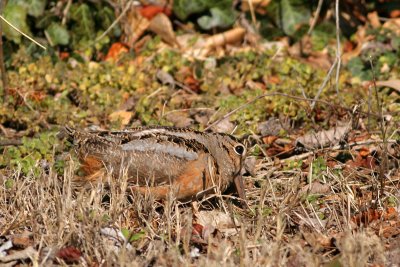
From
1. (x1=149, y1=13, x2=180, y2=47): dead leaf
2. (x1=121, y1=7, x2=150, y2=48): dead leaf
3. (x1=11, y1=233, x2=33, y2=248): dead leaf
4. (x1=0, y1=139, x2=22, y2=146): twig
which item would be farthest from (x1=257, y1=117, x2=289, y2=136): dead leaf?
(x1=11, y1=233, x2=33, y2=248): dead leaf

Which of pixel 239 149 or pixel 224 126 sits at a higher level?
pixel 239 149

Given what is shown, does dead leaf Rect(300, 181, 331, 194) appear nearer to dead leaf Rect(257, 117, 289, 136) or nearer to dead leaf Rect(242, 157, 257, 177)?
dead leaf Rect(242, 157, 257, 177)

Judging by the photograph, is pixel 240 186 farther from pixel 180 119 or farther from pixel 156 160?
pixel 180 119

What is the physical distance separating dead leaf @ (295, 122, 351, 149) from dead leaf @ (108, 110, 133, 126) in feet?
4.48

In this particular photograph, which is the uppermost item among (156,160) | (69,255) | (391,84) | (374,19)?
(156,160)

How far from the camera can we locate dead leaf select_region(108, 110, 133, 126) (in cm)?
681

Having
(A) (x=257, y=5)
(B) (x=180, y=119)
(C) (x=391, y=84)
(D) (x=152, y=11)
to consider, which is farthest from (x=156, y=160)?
(A) (x=257, y=5)

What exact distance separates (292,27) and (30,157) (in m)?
3.42

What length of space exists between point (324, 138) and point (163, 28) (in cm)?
257

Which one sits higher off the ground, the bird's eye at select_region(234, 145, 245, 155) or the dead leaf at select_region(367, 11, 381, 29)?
the bird's eye at select_region(234, 145, 245, 155)

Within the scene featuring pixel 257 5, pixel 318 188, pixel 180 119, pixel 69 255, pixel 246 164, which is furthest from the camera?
pixel 257 5

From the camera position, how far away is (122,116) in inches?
271

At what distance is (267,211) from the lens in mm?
5203

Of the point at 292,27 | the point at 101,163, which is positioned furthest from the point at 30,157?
the point at 292,27
